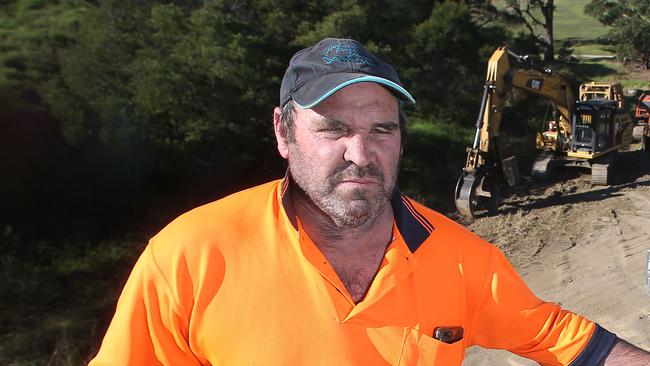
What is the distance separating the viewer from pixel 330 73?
1604 mm

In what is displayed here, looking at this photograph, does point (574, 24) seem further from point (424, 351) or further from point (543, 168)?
point (424, 351)

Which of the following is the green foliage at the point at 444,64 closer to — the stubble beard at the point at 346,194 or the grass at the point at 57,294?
the grass at the point at 57,294

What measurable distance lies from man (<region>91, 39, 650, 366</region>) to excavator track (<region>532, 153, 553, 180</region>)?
10.8 m

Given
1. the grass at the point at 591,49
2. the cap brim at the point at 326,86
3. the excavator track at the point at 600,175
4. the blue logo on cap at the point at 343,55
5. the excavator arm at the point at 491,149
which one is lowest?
the excavator track at the point at 600,175

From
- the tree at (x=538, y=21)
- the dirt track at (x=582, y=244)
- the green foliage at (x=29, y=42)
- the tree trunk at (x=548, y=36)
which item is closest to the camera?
the dirt track at (x=582, y=244)

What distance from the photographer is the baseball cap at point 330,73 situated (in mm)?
1581

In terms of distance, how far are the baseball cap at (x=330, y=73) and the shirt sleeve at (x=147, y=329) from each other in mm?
641

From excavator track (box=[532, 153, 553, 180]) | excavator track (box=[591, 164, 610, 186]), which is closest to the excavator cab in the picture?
excavator track (box=[591, 164, 610, 186])

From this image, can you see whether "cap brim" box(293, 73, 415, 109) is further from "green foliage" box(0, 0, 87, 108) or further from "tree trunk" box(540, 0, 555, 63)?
"tree trunk" box(540, 0, 555, 63)

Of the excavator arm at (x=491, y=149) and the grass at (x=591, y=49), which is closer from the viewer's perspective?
the excavator arm at (x=491, y=149)

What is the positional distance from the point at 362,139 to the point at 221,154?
9.93 meters

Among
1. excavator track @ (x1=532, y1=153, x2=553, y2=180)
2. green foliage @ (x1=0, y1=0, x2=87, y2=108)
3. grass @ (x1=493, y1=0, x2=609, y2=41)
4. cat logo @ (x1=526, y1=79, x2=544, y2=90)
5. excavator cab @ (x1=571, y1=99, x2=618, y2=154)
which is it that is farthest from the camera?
grass @ (x1=493, y1=0, x2=609, y2=41)

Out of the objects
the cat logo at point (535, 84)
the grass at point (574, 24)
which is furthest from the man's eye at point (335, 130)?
the grass at point (574, 24)

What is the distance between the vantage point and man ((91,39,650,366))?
1452 millimetres
